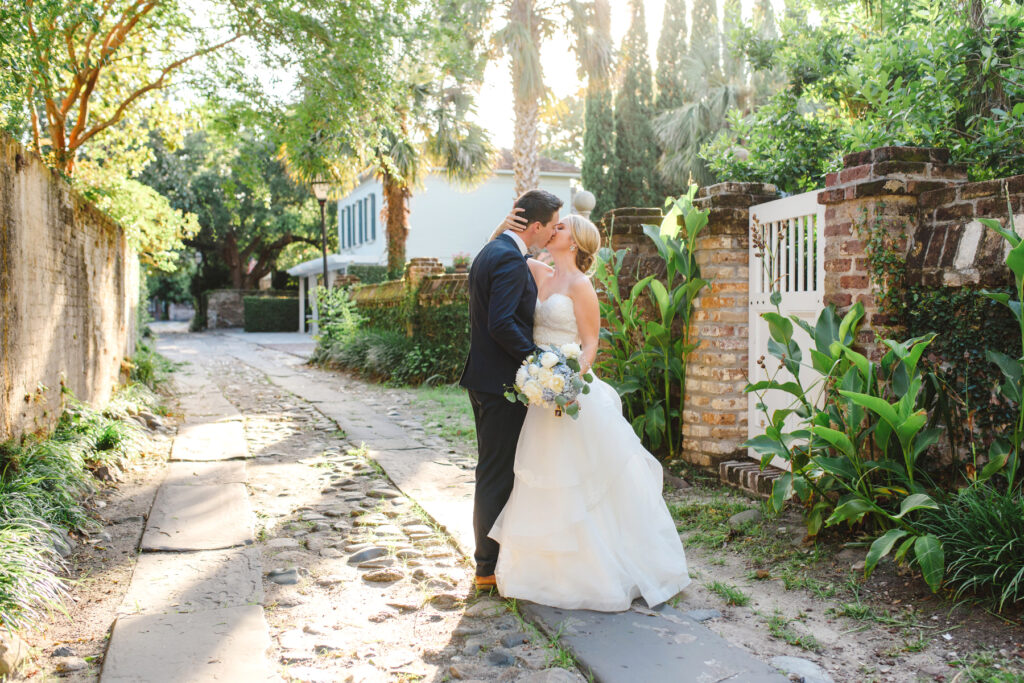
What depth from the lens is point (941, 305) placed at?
389cm

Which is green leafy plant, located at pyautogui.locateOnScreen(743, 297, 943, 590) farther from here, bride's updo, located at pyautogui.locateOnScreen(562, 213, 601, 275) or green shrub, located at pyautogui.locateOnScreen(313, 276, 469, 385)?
green shrub, located at pyautogui.locateOnScreen(313, 276, 469, 385)

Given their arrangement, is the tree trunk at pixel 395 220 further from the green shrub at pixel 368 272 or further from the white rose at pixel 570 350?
the white rose at pixel 570 350

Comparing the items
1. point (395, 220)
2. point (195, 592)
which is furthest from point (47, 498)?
point (395, 220)

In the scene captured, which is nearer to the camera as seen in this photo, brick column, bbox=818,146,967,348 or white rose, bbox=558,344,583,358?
white rose, bbox=558,344,583,358

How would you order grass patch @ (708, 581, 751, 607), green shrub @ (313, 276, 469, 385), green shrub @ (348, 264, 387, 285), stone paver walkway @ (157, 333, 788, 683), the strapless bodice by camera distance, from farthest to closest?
green shrub @ (348, 264, 387, 285) → green shrub @ (313, 276, 469, 385) → the strapless bodice → grass patch @ (708, 581, 751, 607) → stone paver walkway @ (157, 333, 788, 683)

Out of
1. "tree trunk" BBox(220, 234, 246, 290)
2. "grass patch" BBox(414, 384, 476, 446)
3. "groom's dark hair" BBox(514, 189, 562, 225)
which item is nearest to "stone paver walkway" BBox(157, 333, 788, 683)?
"groom's dark hair" BBox(514, 189, 562, 225)

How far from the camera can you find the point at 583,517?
3494mm

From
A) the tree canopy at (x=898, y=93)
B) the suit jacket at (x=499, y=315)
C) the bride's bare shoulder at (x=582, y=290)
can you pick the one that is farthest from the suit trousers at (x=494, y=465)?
the tree canopy at (x=898, y=93)

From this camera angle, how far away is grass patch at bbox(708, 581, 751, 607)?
3.54 meters

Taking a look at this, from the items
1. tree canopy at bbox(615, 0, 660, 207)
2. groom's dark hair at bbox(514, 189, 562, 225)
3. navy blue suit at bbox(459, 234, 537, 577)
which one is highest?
tree canopy at bbox(615, 0, 660, 207)

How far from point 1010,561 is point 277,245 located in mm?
38124

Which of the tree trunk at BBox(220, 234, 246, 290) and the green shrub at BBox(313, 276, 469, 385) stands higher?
the tree trunk at BBox(220, 234, 246, 290)

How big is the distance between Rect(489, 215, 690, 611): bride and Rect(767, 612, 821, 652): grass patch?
18.3 inches

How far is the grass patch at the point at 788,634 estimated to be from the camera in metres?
3.06
